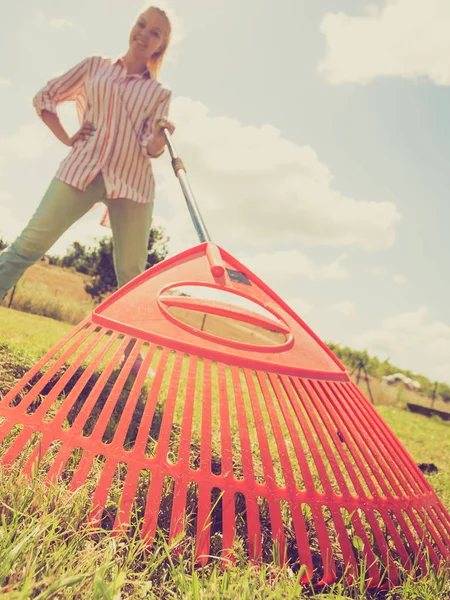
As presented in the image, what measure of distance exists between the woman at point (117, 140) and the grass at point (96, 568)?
1719 millimetres

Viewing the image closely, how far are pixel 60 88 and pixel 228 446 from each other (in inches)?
98.0

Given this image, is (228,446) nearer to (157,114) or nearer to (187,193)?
(187,193)

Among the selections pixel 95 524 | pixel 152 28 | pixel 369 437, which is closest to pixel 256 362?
pixel 369 437

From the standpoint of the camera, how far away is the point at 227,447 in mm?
987

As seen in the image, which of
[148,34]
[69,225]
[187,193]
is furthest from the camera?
[148,34]

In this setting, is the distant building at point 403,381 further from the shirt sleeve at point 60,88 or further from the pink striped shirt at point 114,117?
the shirt sleeve at point 60,88

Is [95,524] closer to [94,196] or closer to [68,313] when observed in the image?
[94,196]

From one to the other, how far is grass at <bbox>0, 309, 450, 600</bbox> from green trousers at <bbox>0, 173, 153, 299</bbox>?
155 cm

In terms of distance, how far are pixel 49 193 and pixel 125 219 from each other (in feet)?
1.42

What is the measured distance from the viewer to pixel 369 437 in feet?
3.95

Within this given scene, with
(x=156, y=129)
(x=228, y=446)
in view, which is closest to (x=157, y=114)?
(x=156, y=129)

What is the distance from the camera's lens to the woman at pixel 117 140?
238cm

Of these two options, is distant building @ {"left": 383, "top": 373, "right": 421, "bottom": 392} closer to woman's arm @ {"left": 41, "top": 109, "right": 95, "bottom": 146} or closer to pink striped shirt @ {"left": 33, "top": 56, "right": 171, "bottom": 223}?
pink striped shirt @ {"left": 33, "top": 56, "right": 171, "bottom": 223}

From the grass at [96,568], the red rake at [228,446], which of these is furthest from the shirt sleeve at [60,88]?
the grass at [96,568]
